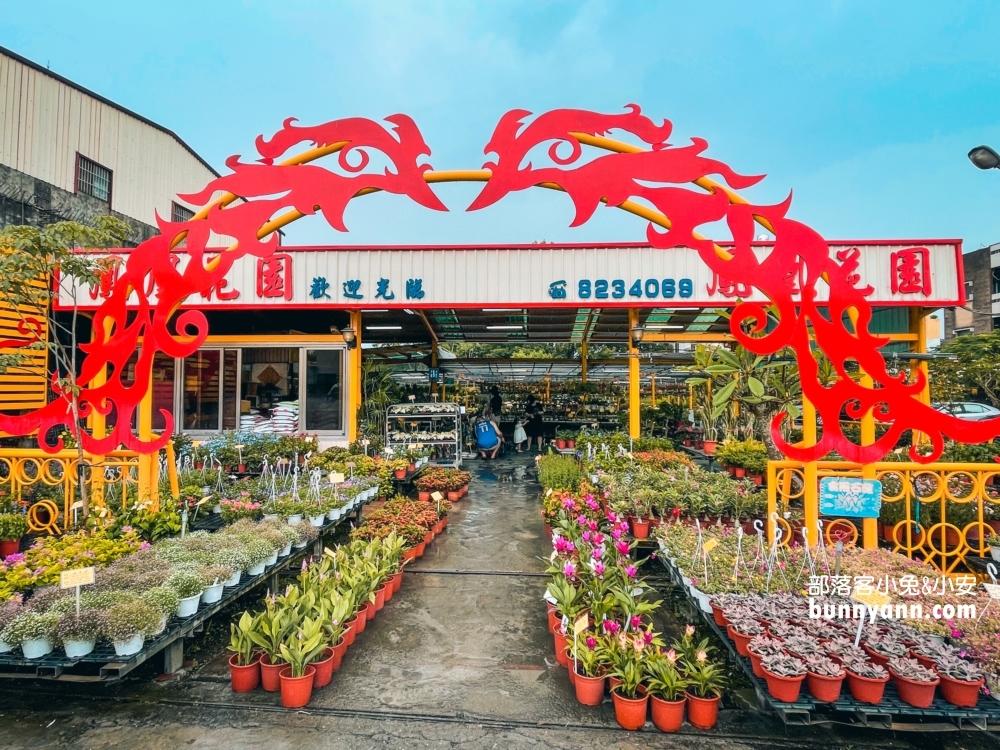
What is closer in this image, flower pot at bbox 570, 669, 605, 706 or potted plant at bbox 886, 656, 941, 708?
potted plant at bbox 886, 656, 941, 708

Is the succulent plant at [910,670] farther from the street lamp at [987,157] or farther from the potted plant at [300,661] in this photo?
the street lamp at [987,157]

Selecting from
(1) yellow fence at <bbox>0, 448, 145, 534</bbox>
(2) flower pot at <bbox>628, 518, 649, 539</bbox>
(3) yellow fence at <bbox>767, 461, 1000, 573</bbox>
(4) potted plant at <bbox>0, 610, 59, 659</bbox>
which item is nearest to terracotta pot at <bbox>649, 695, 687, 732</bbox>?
(3) yellow fence at <bbox>767, 461, 1000, 573</bbox>

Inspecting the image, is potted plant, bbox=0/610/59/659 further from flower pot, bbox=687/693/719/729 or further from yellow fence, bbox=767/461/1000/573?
yellow fence, bbox=767/461/1000/573

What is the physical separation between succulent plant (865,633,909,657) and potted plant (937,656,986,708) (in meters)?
0.18

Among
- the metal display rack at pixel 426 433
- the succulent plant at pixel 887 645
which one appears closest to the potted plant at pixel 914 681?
the succulent plant at pixel 887 645

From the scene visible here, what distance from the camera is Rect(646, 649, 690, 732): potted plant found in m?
2.99

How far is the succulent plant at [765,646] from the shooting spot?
306 cm

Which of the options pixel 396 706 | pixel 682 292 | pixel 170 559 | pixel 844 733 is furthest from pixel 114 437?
pixel 682 292

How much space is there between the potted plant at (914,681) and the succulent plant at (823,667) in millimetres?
287

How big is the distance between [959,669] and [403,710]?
3.11 metres

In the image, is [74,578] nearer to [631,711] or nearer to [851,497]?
[631,711]

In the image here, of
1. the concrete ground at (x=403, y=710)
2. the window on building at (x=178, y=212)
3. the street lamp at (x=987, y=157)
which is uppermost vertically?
the window on building at (x=178, y=212)

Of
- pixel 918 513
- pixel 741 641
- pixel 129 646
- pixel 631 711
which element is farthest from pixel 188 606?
pixel 918 513

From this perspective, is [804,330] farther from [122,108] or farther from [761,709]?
[122,108]
